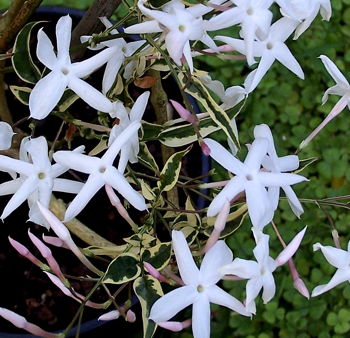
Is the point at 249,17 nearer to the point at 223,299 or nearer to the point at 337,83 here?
the point at 337,83

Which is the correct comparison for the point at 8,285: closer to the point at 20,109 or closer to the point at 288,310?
the point at 20,109

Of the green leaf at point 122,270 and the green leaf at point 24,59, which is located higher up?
the green leaf at point 24,59

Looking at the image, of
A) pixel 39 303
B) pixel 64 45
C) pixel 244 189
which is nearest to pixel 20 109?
pixel 39 303

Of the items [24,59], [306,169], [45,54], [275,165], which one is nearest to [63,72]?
[45,54]

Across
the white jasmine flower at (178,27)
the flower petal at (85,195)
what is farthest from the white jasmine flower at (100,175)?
the white jasmine flower at (178,27)

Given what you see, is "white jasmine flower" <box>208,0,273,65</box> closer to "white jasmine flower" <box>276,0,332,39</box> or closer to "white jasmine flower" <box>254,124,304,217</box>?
"white jasmine flower" <box>276,0,332,39</box>

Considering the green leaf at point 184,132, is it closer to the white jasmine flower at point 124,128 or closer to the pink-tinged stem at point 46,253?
the white jasmine flower at point 124,128

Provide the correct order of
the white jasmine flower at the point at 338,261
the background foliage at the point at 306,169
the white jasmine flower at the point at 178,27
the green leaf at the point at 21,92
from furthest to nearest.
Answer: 1. the background foliage at the point at 306,169
2. the green leaf at the point at 21,92
3. the white jasmine flower at the point at 338,261
4. the white jasmine flower at the point at 178,27
